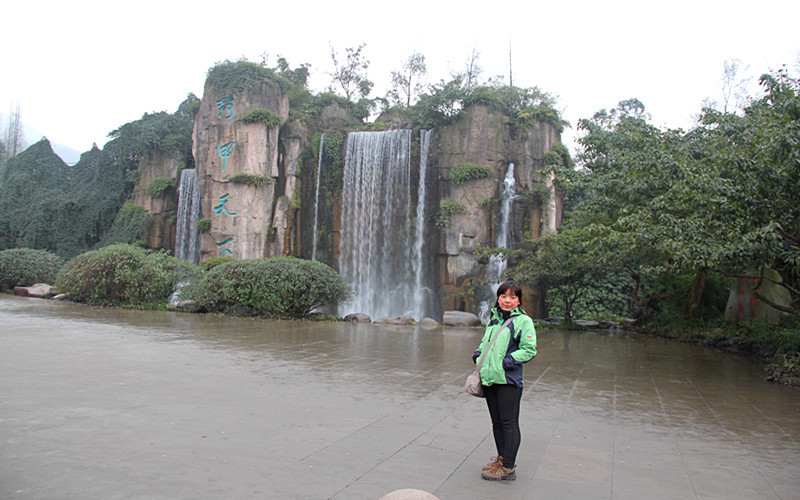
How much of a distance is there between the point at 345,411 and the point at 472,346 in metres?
6.30

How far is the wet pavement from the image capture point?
3.08 meters

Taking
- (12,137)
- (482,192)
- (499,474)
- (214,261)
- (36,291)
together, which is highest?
(12,137)

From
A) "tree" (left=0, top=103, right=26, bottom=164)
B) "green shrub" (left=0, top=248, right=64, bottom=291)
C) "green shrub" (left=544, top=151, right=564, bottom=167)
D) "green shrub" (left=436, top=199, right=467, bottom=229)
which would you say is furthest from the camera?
"tree" (left=0, top=103, right=26, bottom=164)

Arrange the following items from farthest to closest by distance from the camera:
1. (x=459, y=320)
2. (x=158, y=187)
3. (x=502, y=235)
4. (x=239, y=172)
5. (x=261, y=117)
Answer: (x=158, y=187), (x=261, y=117), (x=239, y=172), (x=502, y=235), (x=459, y=320)

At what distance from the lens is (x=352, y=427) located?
4.24 metres

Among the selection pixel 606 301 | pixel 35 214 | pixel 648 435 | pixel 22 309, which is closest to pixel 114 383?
pixel 648 435

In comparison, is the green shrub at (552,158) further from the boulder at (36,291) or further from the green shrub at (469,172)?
the boulder at (36,291)

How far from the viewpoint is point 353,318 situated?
16672mm

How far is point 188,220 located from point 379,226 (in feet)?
30.4

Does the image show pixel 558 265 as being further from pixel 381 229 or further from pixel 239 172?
pixel 239 172

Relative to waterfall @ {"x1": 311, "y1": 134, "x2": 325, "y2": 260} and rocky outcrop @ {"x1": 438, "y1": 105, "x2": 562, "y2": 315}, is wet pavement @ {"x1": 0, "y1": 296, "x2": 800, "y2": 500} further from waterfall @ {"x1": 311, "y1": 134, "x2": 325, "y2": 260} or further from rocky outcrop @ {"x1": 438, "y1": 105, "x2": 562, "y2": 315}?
waterfall @ {"x1": 311, "y1": 134, "x2": 325, "y2": 260}

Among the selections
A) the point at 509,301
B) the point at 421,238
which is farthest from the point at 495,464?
the point at 421,238

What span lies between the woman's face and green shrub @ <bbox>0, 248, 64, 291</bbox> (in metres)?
23.4

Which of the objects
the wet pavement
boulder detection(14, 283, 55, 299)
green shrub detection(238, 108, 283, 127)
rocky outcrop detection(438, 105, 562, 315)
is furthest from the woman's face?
green shrub detection(238, 108, 283, 127)
